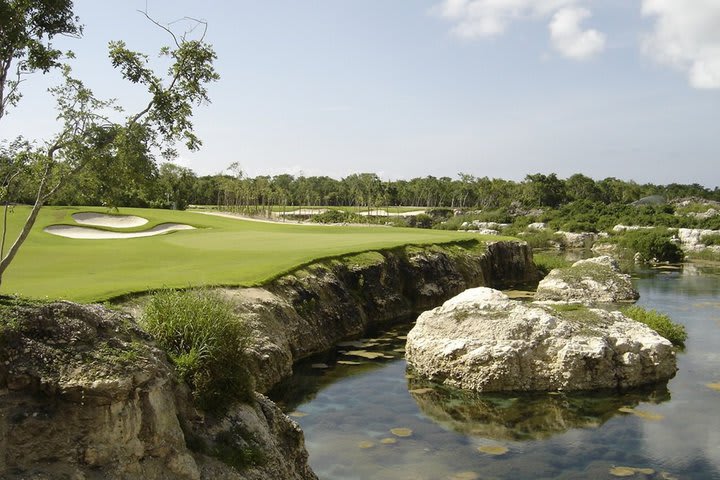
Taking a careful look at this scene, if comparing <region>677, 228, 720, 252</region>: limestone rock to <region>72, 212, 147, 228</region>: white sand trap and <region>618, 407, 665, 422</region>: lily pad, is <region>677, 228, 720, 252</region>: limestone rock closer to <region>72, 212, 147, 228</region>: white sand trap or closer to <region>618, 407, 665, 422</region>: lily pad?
<region>618, 407, 665, 422</region>: lily pad

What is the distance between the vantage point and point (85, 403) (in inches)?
307

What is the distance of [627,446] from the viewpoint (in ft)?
45.4

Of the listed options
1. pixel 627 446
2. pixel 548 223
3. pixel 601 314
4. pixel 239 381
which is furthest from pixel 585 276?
pixel 548 223

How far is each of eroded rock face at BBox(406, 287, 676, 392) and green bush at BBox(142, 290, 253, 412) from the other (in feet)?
27.6

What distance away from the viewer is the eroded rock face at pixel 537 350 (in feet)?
57.5

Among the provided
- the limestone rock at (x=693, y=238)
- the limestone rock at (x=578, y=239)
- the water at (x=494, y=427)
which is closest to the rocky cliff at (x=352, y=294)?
the water at (x=494, y=427)

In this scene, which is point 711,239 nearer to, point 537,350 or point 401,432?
point 537,350

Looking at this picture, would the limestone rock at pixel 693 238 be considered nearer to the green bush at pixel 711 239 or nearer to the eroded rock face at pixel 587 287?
the green bush at pixel 711 239

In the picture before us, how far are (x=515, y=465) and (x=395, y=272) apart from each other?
61.3 ft

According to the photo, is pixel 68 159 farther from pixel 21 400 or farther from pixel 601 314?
pixel 601 314

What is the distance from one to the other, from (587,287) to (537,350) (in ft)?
53.1

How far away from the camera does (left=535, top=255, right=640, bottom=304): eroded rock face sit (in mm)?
31578

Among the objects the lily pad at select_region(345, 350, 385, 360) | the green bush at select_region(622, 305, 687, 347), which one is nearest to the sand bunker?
the lily pad at select_region(345, 350, 385, 360)

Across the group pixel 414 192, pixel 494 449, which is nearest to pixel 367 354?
pixel 494 449
